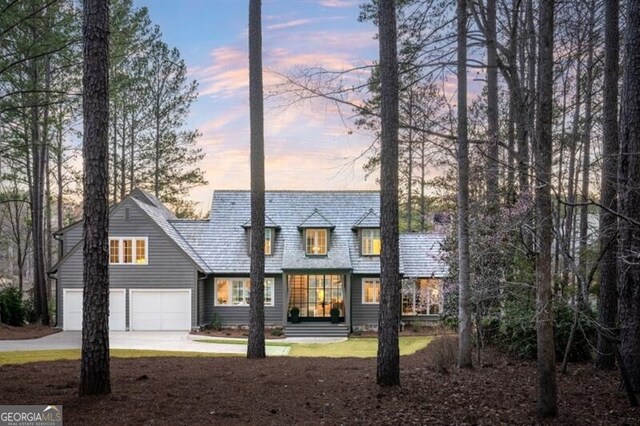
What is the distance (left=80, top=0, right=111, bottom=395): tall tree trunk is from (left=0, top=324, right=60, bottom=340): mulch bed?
15.4 m

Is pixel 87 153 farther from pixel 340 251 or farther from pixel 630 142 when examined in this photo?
pixel 340 251

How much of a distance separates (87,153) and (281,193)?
20101 mm

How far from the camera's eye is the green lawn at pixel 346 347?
52.1ft

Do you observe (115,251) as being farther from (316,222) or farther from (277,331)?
(316,222)

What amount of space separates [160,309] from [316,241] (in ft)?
25.9

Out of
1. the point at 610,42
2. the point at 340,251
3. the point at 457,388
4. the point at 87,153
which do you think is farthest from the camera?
the point at 340,251

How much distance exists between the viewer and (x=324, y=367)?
10.1 m

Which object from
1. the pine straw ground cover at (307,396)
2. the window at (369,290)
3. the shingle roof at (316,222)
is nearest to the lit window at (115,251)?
the shingle roof at (316,222)

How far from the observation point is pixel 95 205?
20.5 ft

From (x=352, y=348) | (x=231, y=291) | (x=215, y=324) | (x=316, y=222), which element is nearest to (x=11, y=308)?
(x=215, y=324)

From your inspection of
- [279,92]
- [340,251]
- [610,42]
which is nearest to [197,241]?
[340,251]

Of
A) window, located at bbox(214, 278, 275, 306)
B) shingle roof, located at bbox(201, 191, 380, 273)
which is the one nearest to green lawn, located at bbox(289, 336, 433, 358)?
shingle roof, located at bbox(201, 191, 380, 273)
